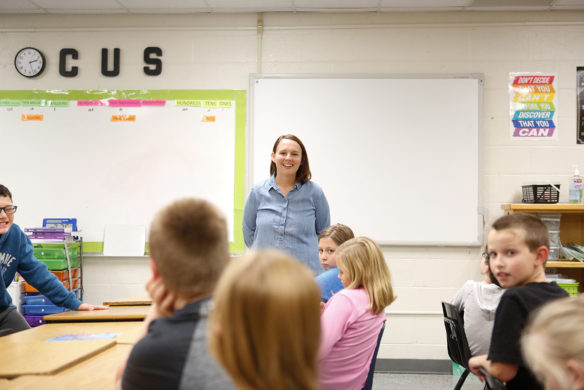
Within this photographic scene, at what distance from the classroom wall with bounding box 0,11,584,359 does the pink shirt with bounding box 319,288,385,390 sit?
207 cm

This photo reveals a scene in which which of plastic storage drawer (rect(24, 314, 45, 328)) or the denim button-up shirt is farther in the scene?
plastic storage drawer (rect(24, 314, 45, 328))

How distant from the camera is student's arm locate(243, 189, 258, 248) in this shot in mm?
2752

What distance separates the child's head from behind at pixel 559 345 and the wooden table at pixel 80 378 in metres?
1.00

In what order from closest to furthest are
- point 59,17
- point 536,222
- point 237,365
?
point 237,365 < point 536,222 < point 59,17

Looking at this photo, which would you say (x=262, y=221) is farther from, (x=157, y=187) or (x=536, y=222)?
(x=536, y=222)

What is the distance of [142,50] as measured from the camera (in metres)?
3.77

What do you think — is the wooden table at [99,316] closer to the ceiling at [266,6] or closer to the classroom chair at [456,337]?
the classroom chair at [456,337]

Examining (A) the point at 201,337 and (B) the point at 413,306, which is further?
(B) the point at 413,306

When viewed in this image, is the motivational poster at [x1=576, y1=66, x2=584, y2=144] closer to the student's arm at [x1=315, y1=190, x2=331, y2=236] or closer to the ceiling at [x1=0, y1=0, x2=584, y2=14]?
the ceiling at [x1=0, y1=0, x2=584, y2=14]

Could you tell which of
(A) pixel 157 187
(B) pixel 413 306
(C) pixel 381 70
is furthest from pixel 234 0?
(B) pixel 413 306

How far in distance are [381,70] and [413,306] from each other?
1868 millimetres

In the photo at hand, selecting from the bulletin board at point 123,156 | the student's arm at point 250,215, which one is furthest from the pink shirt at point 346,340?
the bulletin board at point 123,156

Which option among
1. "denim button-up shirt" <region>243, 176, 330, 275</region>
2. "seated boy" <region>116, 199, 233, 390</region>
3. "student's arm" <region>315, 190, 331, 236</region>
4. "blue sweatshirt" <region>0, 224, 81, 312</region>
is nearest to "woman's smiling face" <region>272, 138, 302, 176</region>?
"denim button-up shirt" <region>243, 176, 330, 275</region>

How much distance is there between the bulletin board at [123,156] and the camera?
12.2 ft
